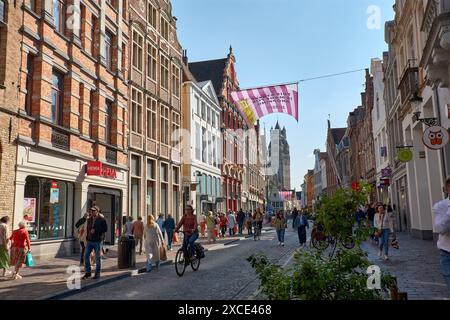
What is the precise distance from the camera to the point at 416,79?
18953 millimetres

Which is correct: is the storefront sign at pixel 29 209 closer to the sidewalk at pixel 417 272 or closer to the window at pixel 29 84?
the window at pixel 29 84

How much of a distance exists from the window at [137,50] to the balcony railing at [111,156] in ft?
20.8

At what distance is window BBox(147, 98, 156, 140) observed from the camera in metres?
26.9

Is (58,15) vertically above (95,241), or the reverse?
(58,15)

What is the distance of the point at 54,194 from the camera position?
16.5m

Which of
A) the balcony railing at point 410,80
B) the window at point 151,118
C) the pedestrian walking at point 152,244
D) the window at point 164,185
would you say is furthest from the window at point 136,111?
the balcony railing at point 410,80

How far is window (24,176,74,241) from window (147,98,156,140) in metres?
9.55

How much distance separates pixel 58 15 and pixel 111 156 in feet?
23.0

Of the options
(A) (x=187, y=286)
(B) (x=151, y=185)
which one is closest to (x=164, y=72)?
(B) (x=151, y=185)

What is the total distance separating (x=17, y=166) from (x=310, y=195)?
130 m

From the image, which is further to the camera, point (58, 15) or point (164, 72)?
point (164, 72)

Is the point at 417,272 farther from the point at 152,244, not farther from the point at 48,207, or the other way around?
the point at 48,207
